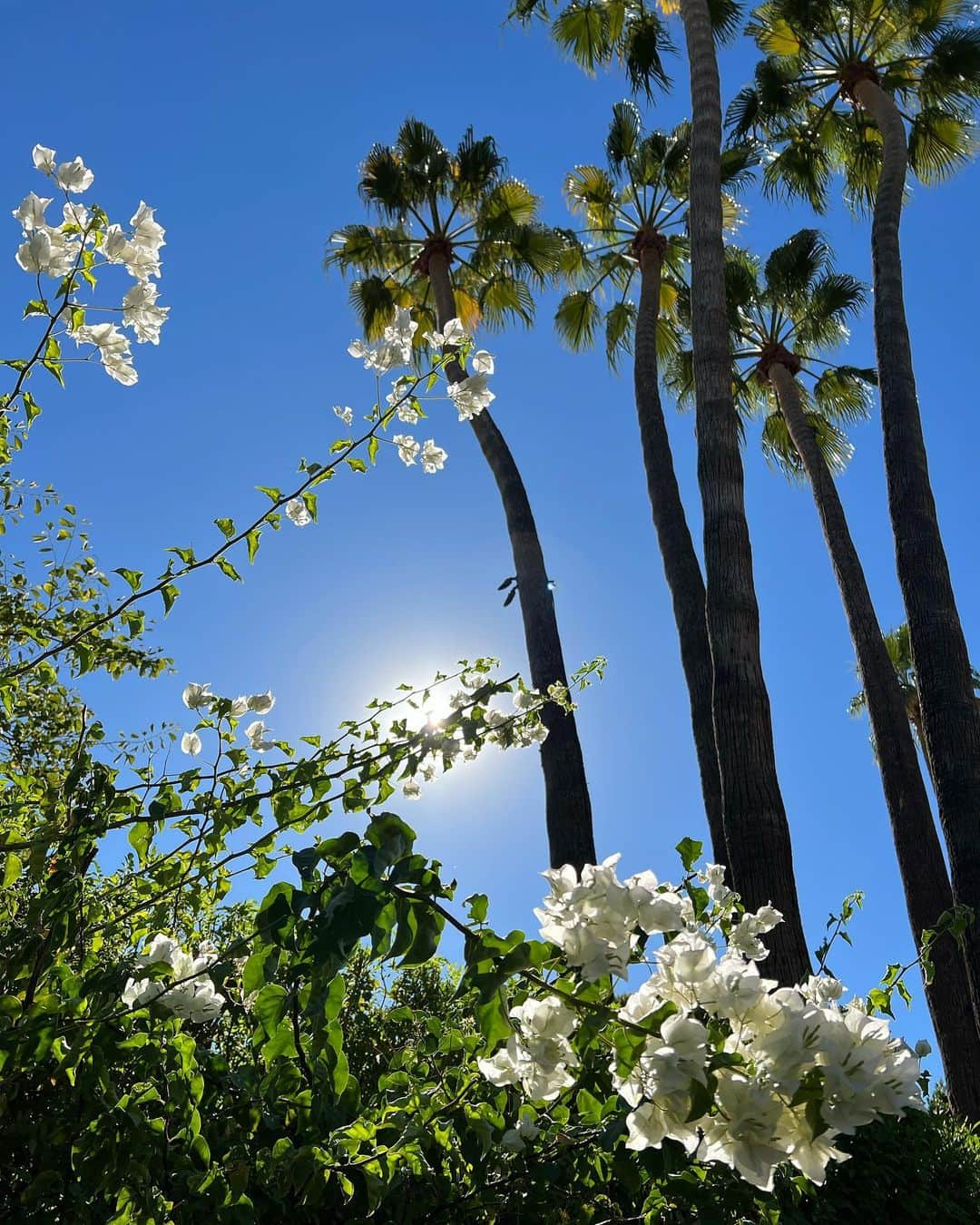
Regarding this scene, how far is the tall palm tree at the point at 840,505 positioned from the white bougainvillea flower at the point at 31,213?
621 cm

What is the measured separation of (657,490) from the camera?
9328 millimetres

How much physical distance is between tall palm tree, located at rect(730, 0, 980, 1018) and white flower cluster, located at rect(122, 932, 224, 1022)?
5220 mm

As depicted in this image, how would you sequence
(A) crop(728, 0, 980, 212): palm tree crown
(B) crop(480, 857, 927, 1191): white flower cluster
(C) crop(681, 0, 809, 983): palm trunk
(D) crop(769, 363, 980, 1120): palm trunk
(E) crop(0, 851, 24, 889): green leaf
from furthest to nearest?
(A) crop(728, 0, 980, 212): palm tree crown, (D) crop(769, 363, 980, 1120): palm trunk, (C) crop(681, 0, 809, 983): palm trunk, (E) crop(0, 851, 24, 889): green leaf, (B) crop(480, 857, 927, 1191): white flower cluster

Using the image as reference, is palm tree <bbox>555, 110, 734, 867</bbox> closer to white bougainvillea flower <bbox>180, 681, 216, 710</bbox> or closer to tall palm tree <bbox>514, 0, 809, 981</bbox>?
tall palm tree <bbox>514, 0, 809, 981</bbox>

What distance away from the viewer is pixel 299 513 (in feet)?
8.30

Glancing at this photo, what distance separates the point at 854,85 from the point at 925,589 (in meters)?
6.91

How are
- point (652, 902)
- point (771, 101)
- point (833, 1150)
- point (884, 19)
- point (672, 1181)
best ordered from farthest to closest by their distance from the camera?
1. point (771, 101)
2. point (884, 19)
3. point (672, 1181)
4. point (652, 902)
5. point (833, 1150)

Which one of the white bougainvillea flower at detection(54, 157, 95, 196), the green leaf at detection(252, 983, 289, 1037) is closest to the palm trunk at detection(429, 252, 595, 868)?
the white bougainvillea flower at detection(54, 157, 95, 196)

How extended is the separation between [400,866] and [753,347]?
12.7 m

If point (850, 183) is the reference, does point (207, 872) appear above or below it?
below

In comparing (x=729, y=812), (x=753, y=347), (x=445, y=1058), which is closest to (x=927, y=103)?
(x=753, y=347)

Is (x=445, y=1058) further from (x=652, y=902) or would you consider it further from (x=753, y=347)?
(x=753, y=347)

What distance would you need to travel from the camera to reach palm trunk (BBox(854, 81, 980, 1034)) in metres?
6.03

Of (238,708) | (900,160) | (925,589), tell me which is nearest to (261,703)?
(238,708)
